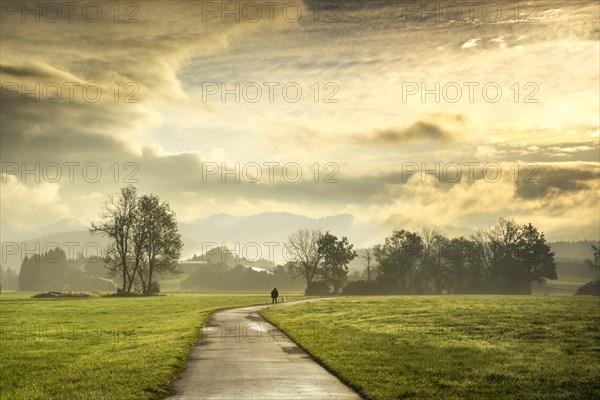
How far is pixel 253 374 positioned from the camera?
18281 mm

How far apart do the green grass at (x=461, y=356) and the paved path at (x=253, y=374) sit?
0.82 meters

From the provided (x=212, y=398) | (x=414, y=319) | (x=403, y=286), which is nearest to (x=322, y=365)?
A: (x=212, y=398)

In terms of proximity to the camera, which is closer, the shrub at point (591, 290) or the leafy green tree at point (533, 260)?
the shrub at point (591, 290)

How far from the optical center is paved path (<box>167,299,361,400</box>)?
1527cm

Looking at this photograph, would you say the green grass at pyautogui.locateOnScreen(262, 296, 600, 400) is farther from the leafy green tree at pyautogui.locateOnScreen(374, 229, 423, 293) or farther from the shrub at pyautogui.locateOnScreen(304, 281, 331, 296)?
the leafy green tree at pyautogui.locateOnScreen(374, 229, 423, 293)

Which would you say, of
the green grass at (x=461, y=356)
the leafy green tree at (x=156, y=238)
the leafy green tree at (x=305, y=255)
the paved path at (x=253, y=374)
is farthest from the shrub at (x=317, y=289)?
the paved path at (x=253, y=374)

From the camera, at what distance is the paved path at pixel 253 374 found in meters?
15.3

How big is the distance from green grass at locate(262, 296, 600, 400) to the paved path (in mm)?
815

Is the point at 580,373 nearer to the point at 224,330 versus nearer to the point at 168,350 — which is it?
the point at 168,350

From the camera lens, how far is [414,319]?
4141 centimetres

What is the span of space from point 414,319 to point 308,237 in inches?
4514

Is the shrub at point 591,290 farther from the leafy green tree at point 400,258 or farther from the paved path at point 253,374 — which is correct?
the paved path at point 253,374

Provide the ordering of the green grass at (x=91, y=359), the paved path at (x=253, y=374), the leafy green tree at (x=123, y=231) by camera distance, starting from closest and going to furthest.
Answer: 1. the paved path at (x=253, y=374)
2. the green grass at (x=91, y=359)
3. the leafy green tree at (x=123, y=231)

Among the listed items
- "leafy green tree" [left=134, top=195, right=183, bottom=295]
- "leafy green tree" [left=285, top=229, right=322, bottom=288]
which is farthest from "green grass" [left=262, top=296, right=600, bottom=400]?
"leafy green tree" [left=285, top=229, right=322, bottom=288]
